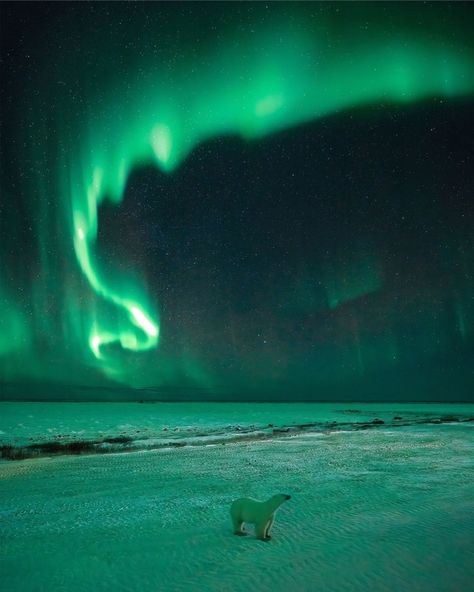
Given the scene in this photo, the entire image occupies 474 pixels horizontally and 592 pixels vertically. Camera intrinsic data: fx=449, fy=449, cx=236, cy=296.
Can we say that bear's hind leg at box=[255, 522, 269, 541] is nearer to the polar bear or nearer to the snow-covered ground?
the polar bear

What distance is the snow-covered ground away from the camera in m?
6.17

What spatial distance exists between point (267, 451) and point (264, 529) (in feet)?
46.9

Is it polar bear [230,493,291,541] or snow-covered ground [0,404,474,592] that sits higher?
polar bear [230,493,291,541]

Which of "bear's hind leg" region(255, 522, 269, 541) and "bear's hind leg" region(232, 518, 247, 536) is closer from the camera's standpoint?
"bear's hind leg" region(255, 522, 269, 541)

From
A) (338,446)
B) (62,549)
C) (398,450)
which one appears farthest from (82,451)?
(62,549)

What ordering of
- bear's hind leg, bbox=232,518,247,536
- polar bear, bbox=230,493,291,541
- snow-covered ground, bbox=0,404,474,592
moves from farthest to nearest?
bear's hind leg, bbox=232,518,247,536 < polar bear, bbox=230,493,291,541 < snow-covered ground, bbox=0,404,474,592

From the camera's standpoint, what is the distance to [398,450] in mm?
20859

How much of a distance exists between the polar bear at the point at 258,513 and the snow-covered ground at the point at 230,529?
22 cm

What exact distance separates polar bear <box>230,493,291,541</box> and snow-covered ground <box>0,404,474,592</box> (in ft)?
0.71

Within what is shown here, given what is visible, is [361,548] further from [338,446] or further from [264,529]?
[338,446]

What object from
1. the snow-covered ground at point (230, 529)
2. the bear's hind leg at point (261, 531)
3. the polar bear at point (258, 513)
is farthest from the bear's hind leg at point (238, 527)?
the bear's hind leg at point (261, 531)

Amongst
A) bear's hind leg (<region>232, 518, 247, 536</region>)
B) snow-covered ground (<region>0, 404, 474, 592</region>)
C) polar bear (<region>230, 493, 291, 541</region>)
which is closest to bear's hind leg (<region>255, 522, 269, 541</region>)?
polar bear (<region>230, 493, 291, 541</region>)

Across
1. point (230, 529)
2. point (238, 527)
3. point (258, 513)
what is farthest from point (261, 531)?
point (230, 529)

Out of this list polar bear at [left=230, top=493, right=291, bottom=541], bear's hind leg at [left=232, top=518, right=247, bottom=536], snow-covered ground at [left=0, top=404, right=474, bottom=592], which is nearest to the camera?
snow-covered ground at [left=0, top=404, right=474, bottom=592]
